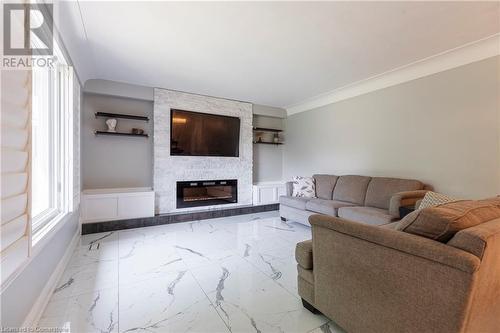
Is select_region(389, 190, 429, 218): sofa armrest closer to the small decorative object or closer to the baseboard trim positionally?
the baseboard trim

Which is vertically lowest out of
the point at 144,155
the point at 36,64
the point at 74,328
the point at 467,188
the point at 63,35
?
the point at 74,328

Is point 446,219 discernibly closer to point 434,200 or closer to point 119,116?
point 434,200

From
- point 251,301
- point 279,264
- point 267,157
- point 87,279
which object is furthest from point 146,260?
point 267,157

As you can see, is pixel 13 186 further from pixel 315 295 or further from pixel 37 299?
pixel 315 295

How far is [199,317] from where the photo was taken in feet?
5.36

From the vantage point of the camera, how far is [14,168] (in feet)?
3.73

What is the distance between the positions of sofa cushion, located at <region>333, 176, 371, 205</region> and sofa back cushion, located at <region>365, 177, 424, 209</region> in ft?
0.35

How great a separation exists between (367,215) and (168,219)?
324cm

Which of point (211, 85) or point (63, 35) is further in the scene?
point (211, 85)

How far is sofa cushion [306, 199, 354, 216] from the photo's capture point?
3.32 meters

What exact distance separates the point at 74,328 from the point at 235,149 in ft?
12.7

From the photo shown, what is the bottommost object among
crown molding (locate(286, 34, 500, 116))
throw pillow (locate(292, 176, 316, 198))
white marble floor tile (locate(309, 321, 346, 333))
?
Result: white marble floor tile (locate(309, 321, 346, 333))

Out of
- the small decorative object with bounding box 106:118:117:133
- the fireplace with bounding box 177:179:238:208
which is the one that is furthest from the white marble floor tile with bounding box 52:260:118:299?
the small decorative object with bounding box 106:118:117:133

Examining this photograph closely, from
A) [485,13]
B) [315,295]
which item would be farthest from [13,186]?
[485,13]
